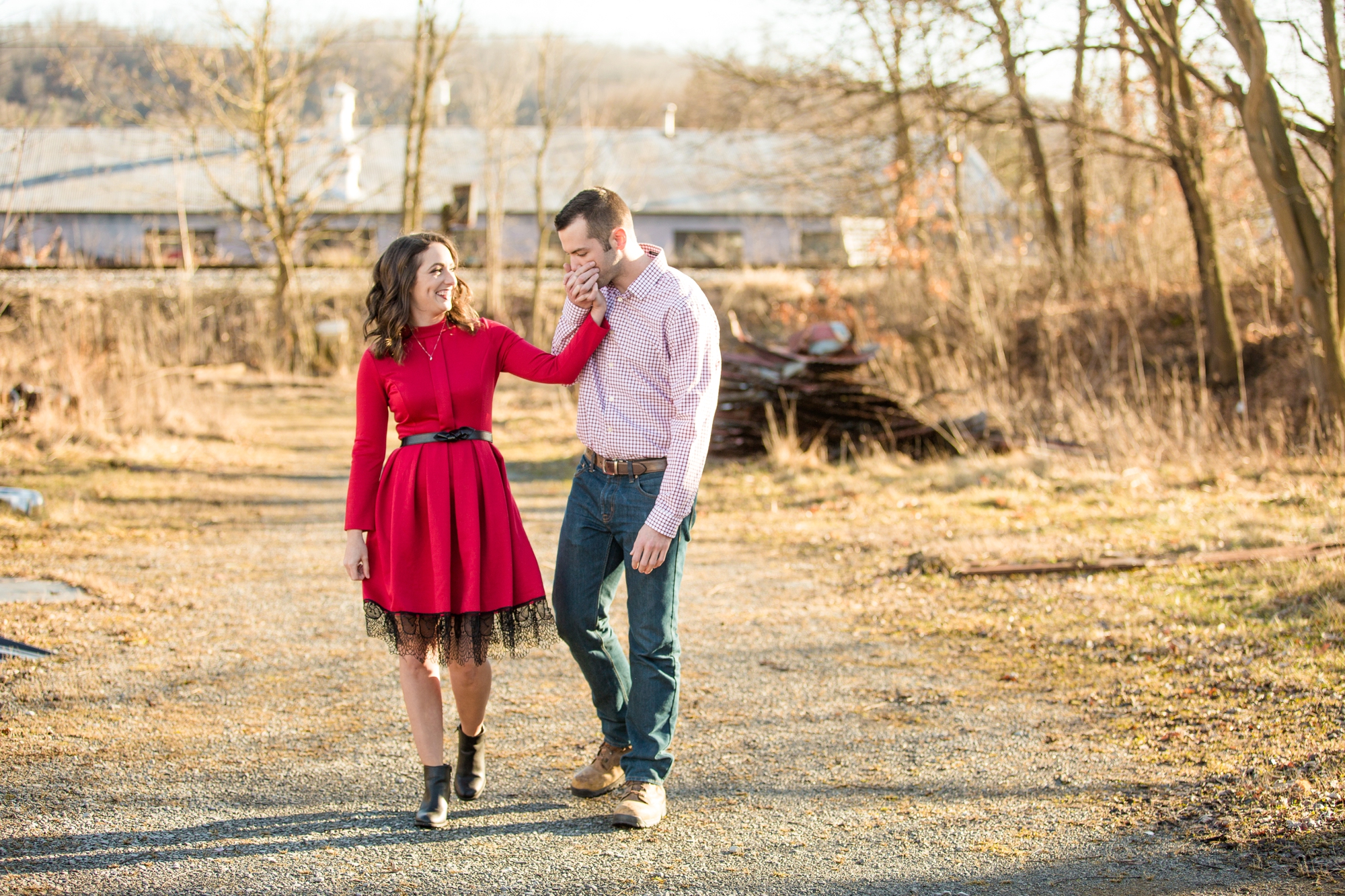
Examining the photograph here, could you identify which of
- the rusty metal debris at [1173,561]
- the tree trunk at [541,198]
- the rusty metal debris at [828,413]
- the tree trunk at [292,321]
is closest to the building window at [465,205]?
the tree trunk at [541,198]

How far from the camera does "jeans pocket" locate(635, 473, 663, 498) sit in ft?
12.0

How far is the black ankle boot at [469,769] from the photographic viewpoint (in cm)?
386

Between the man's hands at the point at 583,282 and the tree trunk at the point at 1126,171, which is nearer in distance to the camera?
the man's hands at the point at 583,282

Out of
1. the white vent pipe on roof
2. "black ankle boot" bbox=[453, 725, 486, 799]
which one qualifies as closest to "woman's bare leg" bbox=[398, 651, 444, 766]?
"black ankle boot" bbox=[453, 725, 486, 799]

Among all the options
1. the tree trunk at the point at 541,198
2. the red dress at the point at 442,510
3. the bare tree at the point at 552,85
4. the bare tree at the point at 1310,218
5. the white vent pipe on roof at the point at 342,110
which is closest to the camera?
the red dress at the point at 442,510

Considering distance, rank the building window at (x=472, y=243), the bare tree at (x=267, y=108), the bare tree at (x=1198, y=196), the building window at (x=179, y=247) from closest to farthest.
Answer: the bare tree at (x=1198, y=196), the bare tree at (x=267, y=108), the building window at (x=179, y=247), the building window at (x=472, y=243)

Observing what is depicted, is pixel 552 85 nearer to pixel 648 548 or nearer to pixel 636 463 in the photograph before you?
pixel 636 463

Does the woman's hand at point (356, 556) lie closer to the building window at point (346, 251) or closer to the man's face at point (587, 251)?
the man's face at point (587, 251)

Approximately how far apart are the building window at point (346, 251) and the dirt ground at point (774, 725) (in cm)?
1970

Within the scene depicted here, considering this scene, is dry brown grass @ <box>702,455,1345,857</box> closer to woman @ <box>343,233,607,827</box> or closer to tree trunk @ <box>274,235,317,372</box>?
woman @ <box>343,233,607,827</box>

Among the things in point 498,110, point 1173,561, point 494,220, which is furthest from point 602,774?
point 498,110

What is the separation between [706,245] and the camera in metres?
42.1

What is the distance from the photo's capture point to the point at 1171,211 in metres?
18.6

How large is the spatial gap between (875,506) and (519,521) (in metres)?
6.09
